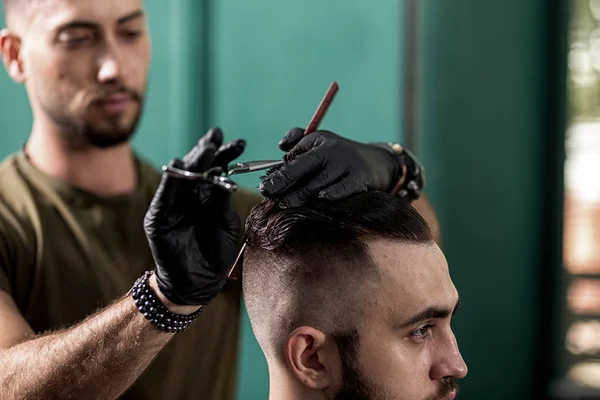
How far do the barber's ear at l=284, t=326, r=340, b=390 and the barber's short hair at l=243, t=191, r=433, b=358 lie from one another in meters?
0.02

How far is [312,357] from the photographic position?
1453 millimetres

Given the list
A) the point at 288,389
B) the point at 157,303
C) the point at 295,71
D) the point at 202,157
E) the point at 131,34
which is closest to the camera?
the point at 202,157

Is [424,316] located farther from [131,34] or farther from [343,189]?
[131,34]

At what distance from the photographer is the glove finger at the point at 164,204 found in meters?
1.28

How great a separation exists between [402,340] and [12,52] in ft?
4.84

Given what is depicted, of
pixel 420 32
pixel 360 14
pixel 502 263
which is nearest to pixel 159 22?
pixel 360 14

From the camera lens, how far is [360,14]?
9.78 feet

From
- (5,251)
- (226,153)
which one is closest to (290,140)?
(226,153)

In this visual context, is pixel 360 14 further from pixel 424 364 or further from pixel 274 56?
pixel 424 364

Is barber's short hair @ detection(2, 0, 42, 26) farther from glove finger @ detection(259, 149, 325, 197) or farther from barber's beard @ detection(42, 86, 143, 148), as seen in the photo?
glove finger @ detection(259, 149, 325, 197)

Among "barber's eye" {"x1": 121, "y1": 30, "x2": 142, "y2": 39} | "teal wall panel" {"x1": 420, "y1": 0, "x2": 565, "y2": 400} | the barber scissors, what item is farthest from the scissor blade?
"teal wall panel" {"x1": 420, "y1": 0, "x2": 565, "y2": 400}

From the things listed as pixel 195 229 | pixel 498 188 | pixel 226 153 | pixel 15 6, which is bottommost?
pixel 498 188

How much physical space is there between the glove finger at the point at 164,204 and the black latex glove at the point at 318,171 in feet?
0.51

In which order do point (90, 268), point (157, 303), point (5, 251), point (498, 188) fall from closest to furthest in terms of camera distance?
point (157, 303)
point (5, 251)
point (90, 268)
point (498, 188)
